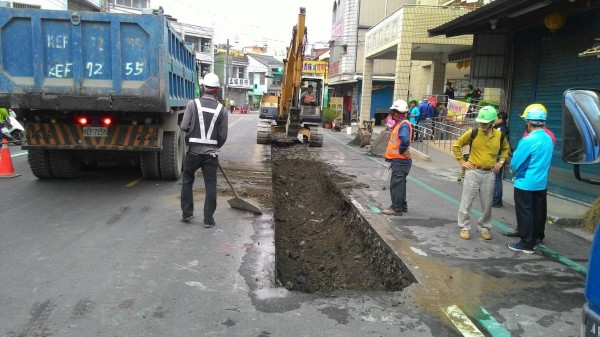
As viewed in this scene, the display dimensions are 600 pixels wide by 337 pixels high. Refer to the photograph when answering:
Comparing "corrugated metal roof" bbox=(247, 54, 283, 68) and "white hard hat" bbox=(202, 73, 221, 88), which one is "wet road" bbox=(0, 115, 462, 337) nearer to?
"white hard hat" bbox=(202, 73, 221, 88)

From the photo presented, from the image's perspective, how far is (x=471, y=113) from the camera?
1488cm

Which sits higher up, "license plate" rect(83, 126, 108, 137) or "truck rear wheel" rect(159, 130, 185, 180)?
"license plate" rect(83, 126, 108, 137)

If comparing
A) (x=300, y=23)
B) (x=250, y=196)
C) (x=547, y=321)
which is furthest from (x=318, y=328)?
(x=300, y=23)

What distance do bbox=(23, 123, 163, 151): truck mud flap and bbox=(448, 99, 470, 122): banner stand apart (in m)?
11.0

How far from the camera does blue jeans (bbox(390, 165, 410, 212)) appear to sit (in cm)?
720

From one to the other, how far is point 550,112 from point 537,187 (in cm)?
464

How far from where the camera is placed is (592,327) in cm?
201

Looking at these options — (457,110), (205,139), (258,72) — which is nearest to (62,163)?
(205,139)

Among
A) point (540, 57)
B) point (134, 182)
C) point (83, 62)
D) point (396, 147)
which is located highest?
point (540, 57)

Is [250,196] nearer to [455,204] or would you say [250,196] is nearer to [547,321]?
[455,204]

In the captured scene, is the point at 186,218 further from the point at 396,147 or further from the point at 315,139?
the point at 315,139

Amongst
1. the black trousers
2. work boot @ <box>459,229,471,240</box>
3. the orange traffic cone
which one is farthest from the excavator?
the black trousers

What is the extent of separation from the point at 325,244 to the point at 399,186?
1.47 metres

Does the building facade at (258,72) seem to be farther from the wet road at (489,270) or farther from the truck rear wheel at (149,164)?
the wet road at (489,270)
